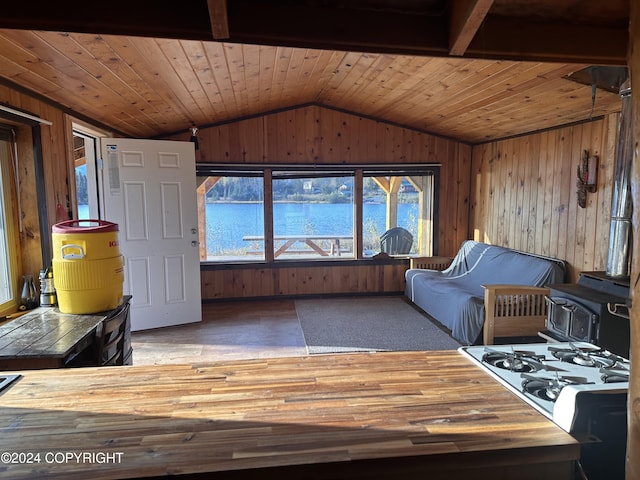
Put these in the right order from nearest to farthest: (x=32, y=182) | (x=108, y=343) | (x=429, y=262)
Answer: (x=108, y=343) < (x=32, y=182) < (x=429, y=262)

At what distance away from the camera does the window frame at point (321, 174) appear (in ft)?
17.6

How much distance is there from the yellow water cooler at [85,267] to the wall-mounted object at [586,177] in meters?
3.59

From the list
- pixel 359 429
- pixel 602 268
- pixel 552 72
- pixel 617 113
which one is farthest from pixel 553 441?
pixel 617 113

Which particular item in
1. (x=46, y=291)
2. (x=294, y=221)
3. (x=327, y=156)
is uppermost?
(x=327, y=156)

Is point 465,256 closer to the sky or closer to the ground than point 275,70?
closer to the ground

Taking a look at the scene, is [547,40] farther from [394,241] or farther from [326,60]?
[394,241]

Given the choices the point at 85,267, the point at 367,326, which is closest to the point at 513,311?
the point at 367,326

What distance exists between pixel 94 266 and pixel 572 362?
230 centimetres

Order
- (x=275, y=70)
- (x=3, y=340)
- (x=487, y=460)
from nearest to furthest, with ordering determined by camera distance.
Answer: (x=487, y=460)
(x=3, y=340)
(x=275, y=70)

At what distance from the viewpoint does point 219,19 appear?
1466 millimetres

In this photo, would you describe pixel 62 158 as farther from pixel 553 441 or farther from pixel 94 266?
pixel 553 441

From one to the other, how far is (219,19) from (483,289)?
3750 millimetres

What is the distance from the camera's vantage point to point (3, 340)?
195 centimetres

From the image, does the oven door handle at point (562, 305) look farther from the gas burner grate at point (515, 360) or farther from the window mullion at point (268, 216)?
the window mullion at point (268, 216)
